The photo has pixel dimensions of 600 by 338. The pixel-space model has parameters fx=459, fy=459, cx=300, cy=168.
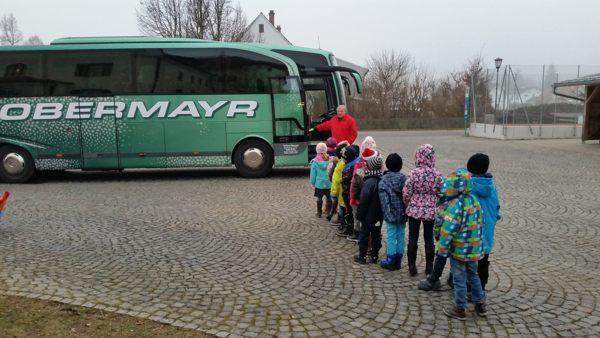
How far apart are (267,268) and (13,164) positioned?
10273mm

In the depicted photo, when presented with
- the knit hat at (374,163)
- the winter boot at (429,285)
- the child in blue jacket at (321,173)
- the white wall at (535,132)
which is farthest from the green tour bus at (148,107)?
the white wall at (535,132)

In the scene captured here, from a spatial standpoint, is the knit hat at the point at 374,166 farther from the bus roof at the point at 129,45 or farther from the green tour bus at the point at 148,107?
the bus roof at the point at 129,45

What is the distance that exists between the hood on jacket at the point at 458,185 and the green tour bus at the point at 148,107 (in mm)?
8971

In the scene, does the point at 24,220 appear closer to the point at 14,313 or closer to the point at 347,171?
the point at 14,313

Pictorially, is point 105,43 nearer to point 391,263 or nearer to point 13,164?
point 13,164

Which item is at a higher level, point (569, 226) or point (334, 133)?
point (334, 133)

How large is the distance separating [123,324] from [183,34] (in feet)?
94.7

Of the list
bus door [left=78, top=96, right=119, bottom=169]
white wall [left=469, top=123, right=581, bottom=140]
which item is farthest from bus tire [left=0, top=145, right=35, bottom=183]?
white wall [left=469, top=123, right=581, bottom=140]

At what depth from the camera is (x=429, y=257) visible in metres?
5.12

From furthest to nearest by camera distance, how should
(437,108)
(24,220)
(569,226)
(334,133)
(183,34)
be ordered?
(437,108)
(183,34)
(334,133)
(24,220)
(569,226)

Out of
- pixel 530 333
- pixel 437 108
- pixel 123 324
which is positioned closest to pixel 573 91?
pixel 437 108

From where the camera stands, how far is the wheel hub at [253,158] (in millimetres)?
12844

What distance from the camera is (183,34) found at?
3019cm

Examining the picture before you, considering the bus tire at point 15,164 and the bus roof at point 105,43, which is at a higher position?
the bus roof at point 105,43
